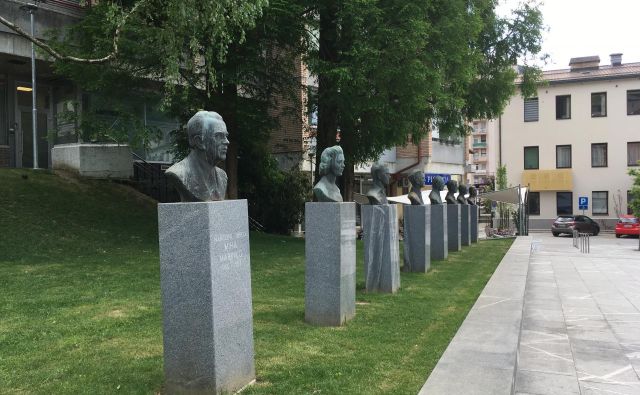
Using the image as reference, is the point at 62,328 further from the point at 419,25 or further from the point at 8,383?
the point at 419,25

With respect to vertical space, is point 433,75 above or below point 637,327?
above

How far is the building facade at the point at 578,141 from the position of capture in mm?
41406

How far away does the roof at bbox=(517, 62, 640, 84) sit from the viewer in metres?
41.0

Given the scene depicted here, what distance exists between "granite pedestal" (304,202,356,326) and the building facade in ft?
125

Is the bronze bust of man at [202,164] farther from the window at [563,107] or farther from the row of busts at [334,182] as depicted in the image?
the window at [563,107]

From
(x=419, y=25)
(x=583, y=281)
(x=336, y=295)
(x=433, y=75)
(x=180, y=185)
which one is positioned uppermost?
(x=419, y=25)

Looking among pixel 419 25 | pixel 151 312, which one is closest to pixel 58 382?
pixel 151 312

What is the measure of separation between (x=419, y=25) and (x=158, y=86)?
377 inches

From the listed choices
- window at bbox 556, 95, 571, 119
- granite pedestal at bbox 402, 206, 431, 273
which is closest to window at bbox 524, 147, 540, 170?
window at bbox 556, 95, 571, 119

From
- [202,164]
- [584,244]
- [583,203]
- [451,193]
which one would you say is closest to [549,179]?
[583,203]

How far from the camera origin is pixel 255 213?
22.7 metres

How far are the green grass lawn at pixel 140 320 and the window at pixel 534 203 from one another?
32.8 metres

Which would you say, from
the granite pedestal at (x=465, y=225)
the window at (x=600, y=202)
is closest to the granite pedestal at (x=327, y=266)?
the granite pedestal at (x=465, y=225)

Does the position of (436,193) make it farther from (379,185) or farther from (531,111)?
(531,111)
